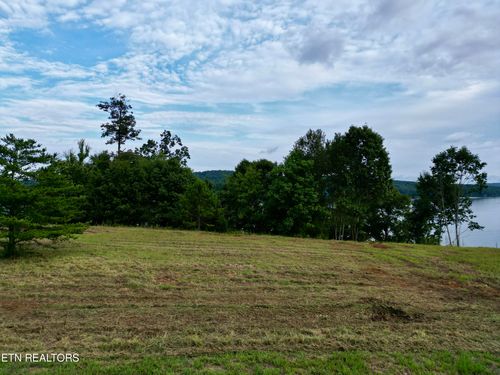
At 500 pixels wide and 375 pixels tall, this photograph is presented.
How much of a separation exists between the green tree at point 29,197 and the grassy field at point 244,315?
30.4 inches

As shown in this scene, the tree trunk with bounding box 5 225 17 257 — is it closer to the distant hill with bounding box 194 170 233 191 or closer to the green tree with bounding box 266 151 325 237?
the green tree with bounding box 266 151 325 237

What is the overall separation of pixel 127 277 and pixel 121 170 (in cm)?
1982

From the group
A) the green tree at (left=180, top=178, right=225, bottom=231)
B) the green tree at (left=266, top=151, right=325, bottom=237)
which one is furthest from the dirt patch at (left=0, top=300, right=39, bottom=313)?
the green tree at (left=266, top=151, right=325, bottom=237)

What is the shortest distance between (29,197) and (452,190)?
26048 millimetres

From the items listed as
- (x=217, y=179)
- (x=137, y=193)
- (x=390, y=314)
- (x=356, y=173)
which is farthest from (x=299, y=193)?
(x=217, y=179)

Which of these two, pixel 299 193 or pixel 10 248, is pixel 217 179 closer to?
pixel 299 193

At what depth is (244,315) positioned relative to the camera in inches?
203

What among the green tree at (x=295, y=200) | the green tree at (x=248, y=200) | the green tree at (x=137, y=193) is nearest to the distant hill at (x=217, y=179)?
the green tree at (x=248, y=200)

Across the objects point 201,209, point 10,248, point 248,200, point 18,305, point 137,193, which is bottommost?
point 18,305

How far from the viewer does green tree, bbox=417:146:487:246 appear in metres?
23.2

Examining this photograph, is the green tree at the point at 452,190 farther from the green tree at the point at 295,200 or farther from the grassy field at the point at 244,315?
the grassy field at the point at 244,315

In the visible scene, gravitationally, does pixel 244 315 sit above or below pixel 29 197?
below

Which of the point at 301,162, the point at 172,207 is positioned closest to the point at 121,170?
the point at 172,207

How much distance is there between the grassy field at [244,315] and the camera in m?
3.71
